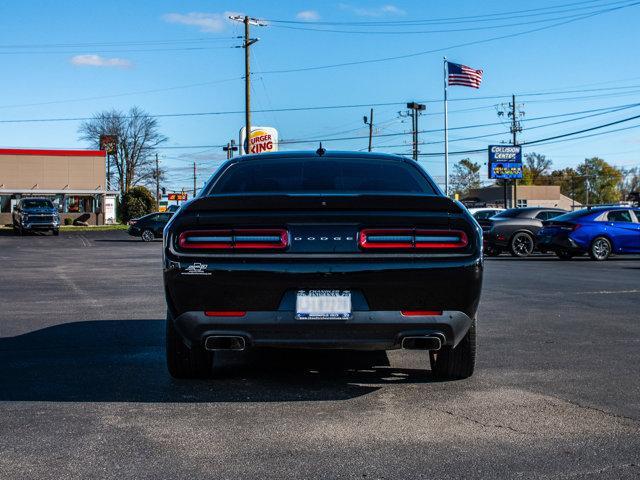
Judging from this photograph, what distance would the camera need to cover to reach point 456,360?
5.59 meters

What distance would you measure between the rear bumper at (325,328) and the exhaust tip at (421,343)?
0.03 metres

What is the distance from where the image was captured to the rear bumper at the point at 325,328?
15.7ft

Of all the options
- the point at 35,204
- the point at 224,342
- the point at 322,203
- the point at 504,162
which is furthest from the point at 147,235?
the point at 322,203

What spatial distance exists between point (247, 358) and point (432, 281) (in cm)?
229

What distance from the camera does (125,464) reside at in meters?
3.76

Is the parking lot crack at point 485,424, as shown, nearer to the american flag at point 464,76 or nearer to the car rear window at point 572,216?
the car rear window at point 572,216

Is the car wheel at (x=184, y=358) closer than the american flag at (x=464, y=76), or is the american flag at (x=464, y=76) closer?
the car wheel at (x=184, y=358)

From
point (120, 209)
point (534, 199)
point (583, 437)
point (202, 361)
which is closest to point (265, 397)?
point (202, 361)

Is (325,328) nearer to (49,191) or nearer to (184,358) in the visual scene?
(184,358)

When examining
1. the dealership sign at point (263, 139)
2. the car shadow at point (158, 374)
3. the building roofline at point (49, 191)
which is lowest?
the car shadow at point (158, 374)

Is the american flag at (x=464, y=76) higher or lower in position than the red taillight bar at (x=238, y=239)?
higher

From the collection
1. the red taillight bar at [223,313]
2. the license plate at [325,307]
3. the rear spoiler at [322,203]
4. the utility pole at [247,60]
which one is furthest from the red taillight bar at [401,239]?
the utility pole at [247,60]

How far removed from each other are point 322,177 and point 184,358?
1.70m

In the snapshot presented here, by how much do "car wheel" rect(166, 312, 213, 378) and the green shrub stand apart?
61275 millimetres
